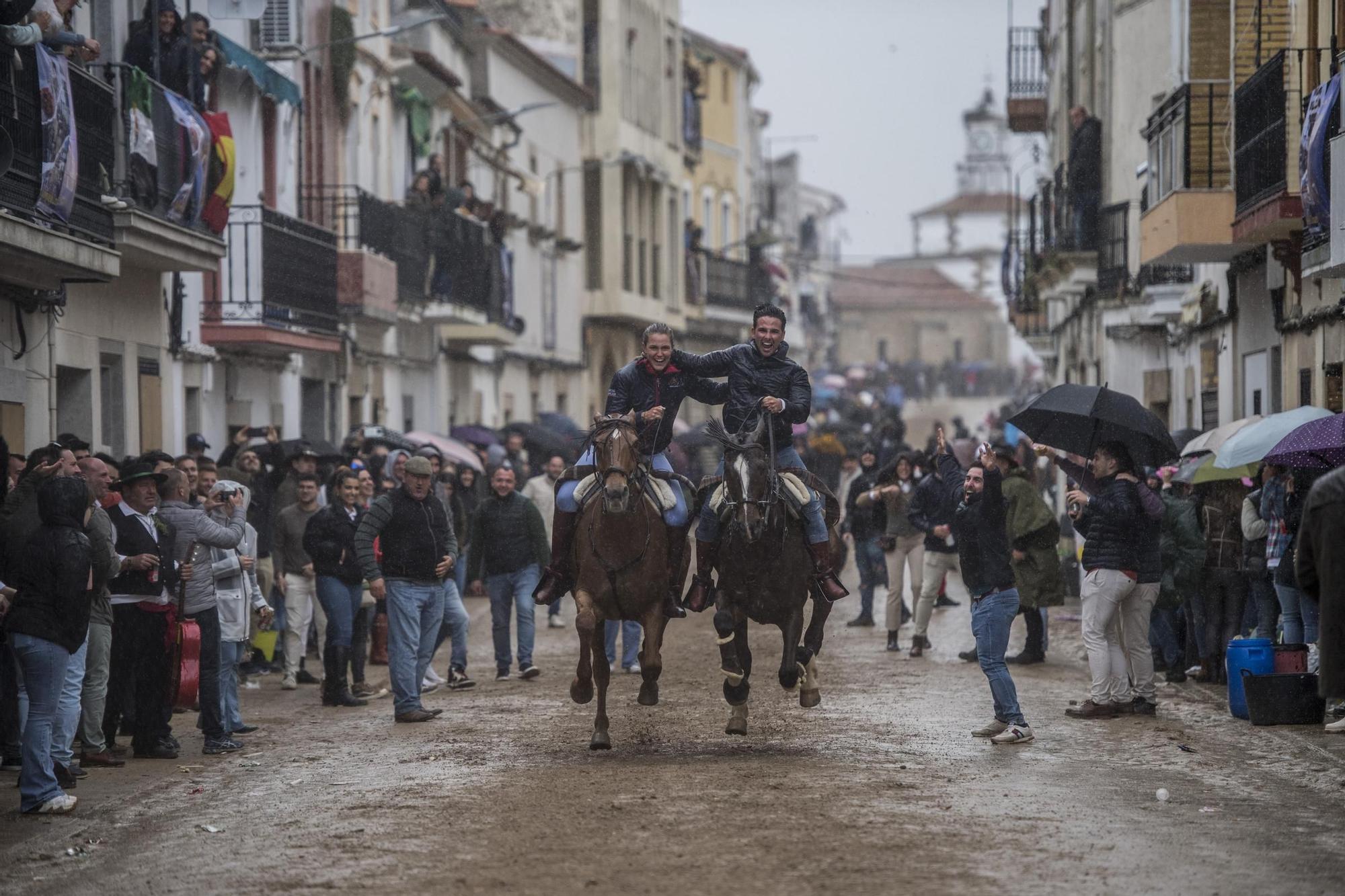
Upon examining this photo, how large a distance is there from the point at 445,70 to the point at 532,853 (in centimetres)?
2621

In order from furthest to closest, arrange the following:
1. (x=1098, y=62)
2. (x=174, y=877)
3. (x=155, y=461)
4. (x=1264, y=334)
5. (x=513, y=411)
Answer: (x=513, y=411) < (x=1098, y=62) < (x=1264, y=334) < (x=155, y=461) < (x=174, y=877)

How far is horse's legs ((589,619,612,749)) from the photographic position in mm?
12719

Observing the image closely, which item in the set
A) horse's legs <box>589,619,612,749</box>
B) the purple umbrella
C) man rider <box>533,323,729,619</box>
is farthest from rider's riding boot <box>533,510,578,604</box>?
the purple umbrella

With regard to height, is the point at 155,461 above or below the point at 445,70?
below

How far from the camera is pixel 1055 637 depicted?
21141mm

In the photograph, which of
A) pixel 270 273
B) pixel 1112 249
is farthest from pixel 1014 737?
pixel 1112 249

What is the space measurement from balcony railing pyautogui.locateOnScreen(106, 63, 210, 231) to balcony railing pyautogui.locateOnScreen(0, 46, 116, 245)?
1.30 feet

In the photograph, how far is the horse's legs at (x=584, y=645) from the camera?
12.9 meters

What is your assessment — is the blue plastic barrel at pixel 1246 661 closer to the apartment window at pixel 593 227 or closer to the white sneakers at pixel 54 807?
the white sneakers at pixel 54 807

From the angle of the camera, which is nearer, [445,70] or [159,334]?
[159,334]

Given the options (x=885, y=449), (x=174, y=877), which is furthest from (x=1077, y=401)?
(x=885, y=449)

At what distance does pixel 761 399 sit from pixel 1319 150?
6.36m

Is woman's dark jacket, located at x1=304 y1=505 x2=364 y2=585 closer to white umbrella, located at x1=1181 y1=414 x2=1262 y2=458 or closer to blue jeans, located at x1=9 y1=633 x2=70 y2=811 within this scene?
blue jeans, located at x1=9 y1=633 x2=70 y2=811

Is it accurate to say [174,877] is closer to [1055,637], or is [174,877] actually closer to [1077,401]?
[1077,401]
